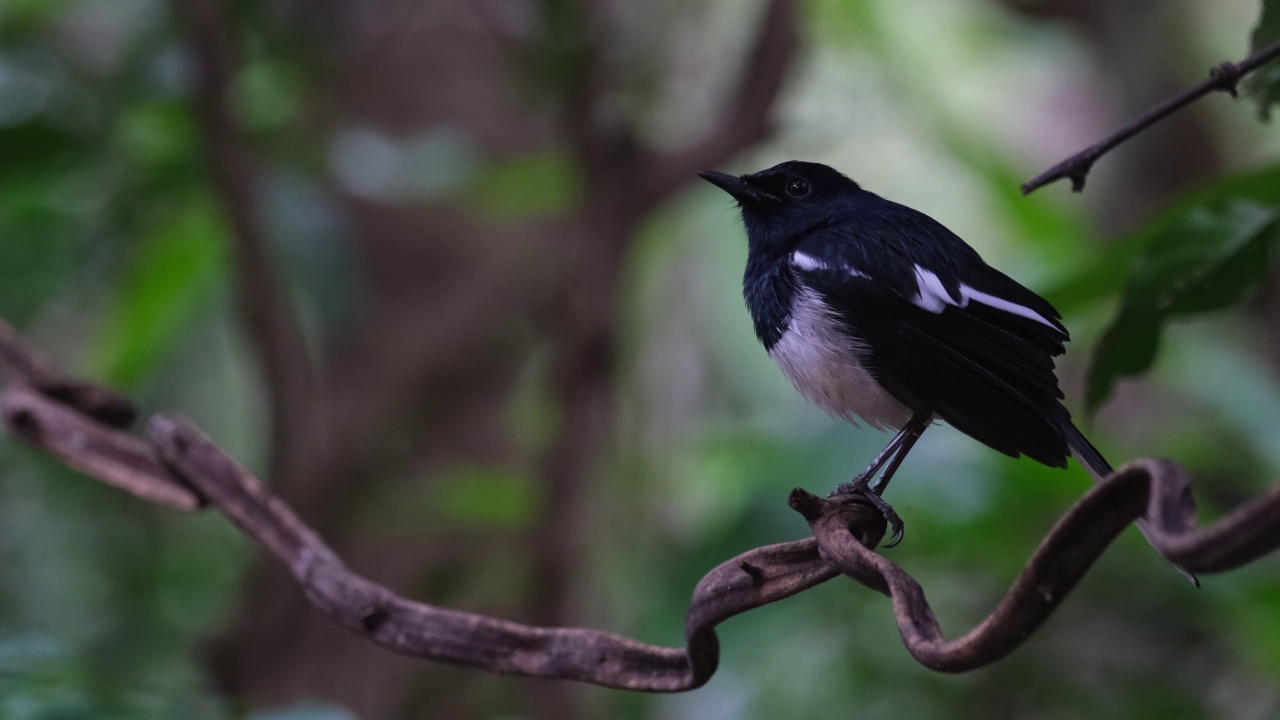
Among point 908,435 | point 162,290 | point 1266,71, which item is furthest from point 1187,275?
point 162,290

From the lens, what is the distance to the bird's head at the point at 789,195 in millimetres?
1433

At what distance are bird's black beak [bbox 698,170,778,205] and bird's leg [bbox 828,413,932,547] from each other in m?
0.34

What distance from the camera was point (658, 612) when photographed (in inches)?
86.8

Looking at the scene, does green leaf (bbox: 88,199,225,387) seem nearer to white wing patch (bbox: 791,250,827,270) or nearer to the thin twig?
white wing patch (bbox: 791,250,827,270)

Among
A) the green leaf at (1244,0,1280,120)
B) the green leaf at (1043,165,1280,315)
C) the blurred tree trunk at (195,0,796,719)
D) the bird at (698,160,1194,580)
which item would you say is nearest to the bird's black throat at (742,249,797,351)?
the bird at (698,160,1194,580)

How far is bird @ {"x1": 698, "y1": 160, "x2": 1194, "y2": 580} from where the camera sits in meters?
1.13

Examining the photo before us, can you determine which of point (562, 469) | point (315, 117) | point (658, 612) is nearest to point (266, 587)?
point (562, 469)

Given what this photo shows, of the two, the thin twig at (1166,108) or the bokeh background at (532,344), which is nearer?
the thin twig at (1166,108)

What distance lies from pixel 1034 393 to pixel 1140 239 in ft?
1.31

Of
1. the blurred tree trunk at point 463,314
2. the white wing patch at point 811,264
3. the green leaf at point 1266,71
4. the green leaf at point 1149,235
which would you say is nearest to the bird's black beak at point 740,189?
the white wing patch at point 811,264

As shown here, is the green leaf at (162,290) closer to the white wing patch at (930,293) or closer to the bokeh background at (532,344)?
the bokeh background at (532,344)

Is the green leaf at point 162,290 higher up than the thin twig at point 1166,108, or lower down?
higher up

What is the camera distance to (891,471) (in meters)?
1.22

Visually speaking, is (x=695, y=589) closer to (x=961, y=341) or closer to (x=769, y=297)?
(x=961, y=341)
